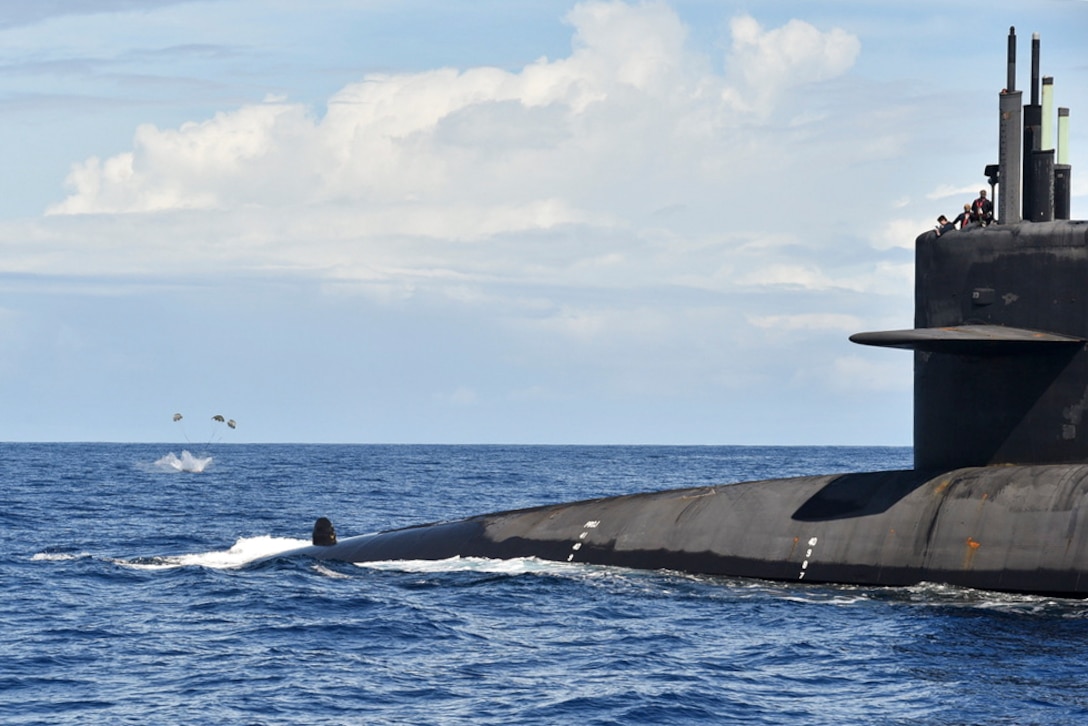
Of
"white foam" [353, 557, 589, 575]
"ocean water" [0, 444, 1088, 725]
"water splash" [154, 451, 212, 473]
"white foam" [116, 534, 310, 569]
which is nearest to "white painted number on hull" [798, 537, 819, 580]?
"ocean water" [0, 444, 1088, 725]

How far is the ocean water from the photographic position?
1752 centimetres

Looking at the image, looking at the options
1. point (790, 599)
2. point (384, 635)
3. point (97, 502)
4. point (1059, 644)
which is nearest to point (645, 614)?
point (790, 599)

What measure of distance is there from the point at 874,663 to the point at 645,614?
4.69m

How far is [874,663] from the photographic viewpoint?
19.5 meters

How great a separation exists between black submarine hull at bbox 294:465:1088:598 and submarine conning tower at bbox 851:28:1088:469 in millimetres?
636

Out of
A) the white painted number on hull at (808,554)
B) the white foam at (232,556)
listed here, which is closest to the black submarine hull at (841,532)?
the white painted number on hull at (808,554)

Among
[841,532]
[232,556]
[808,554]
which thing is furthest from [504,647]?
[232,556]

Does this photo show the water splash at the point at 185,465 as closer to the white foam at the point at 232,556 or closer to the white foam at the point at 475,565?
the white foam at the point at 232,556

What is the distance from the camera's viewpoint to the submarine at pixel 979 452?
22875mm

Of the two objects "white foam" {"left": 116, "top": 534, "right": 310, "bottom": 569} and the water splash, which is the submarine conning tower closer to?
"white foam" {"left": 116, "top": 534, "right": 310, "bottom": 569}

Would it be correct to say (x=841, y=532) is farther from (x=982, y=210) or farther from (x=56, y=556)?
(x=56, y=556)

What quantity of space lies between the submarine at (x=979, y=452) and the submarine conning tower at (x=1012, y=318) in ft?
0.08

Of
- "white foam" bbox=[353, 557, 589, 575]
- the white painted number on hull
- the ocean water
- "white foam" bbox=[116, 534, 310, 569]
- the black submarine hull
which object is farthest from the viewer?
"white foam" bbox=[116, 534, 310, 569]

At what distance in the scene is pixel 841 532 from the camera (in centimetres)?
2492
